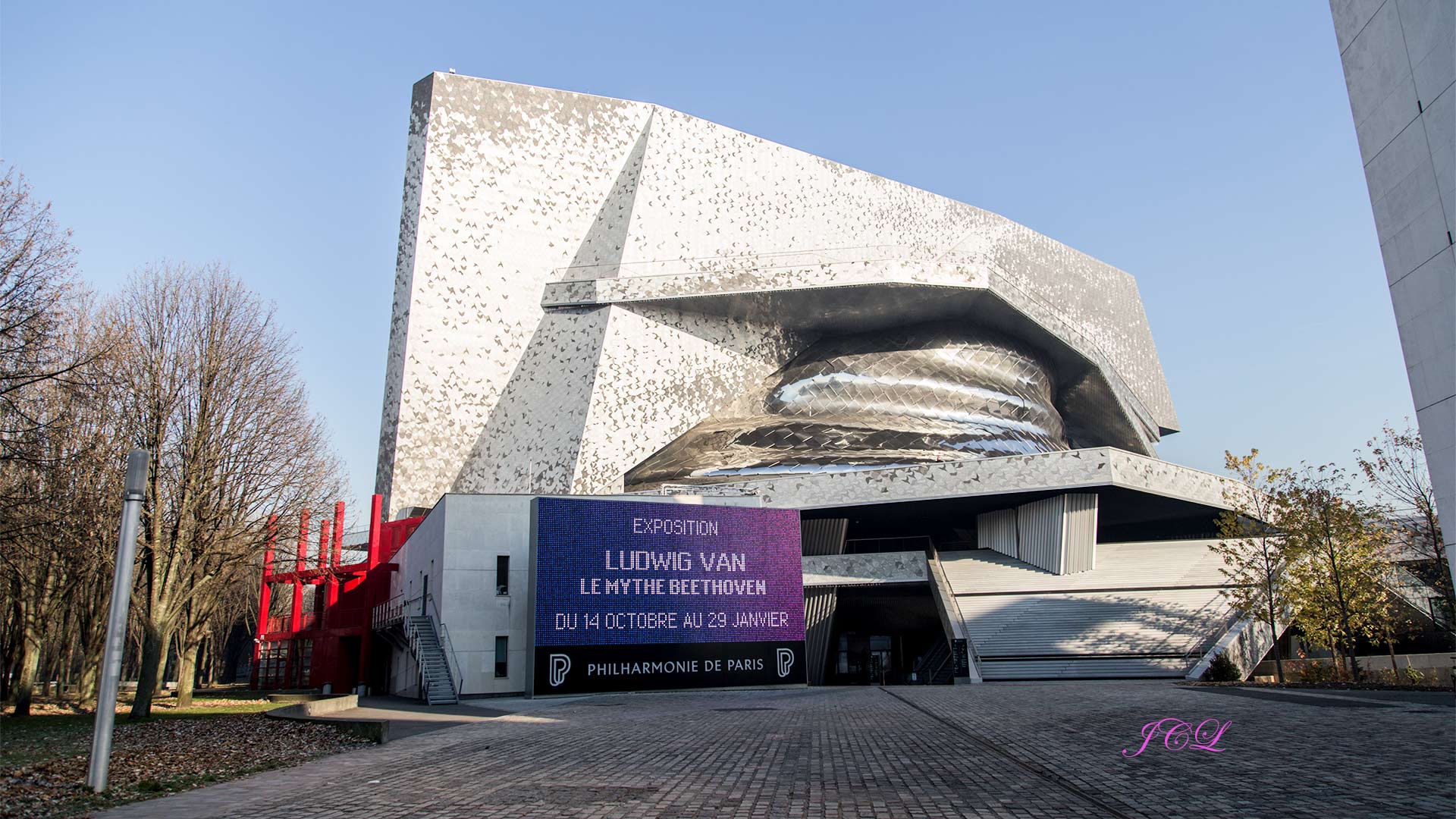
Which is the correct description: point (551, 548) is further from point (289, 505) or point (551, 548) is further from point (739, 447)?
point (739, 447)

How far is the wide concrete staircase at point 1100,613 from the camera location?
27.0 meters

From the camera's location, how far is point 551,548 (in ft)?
79.4

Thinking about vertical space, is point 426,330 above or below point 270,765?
above

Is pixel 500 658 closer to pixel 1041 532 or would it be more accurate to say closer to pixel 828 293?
pixel 828 293

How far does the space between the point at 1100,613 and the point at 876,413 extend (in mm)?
12164

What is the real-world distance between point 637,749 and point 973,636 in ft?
67.8

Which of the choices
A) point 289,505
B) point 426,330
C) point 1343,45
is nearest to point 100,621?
point 289,505

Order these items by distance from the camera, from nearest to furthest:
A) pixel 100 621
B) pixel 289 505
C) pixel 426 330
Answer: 1. pixel 289 505
2. pixel 100 621
3. pixel 426 330

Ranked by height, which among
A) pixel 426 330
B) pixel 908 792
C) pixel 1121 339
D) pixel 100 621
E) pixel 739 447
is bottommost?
pixel 908 792

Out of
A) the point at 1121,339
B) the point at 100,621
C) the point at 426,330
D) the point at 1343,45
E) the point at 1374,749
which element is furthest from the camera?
the point at 1121,339

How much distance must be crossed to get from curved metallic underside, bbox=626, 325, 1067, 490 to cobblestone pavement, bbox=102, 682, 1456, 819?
862 inches

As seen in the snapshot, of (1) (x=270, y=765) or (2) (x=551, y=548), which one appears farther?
(2) (x=551, y=548)

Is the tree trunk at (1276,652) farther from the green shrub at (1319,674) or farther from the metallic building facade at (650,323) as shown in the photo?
the metallic building facade at (650,323)

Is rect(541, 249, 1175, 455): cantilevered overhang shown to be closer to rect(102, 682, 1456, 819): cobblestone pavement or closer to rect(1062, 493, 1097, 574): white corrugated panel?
rect(1062, 493, 1097, 574): white corrugated panel
